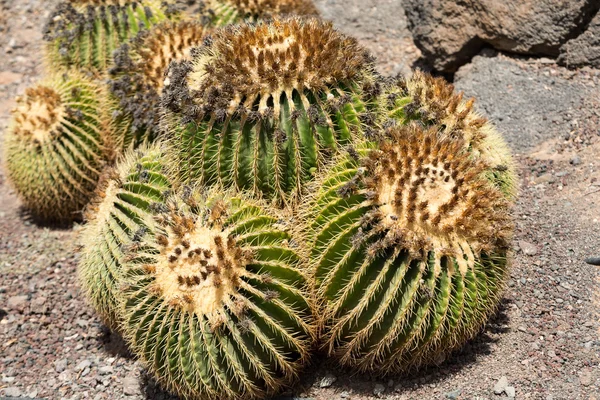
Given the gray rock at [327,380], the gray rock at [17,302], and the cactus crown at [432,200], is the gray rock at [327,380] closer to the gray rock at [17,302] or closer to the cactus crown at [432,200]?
the cactus crown at [432,200]

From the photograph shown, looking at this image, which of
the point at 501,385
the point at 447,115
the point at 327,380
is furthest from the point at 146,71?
the point at 501,385

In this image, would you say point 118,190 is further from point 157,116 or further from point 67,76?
point 67,76

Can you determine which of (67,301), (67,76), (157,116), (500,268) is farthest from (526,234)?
(67,76)

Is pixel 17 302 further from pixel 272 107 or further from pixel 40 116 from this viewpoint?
pixel 272 107

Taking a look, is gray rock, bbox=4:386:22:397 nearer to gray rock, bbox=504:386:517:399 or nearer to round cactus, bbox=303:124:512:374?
round cactus, bbox=303:124:512:374

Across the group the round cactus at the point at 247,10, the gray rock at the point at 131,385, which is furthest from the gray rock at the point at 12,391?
the round cactus at the point at 247,10

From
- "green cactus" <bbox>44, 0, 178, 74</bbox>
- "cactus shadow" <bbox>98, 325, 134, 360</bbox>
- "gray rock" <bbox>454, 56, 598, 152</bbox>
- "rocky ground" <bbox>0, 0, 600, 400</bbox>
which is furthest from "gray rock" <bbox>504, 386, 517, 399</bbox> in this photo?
"green cactus" <bbox>44, 0, 178, 74</bbox>
